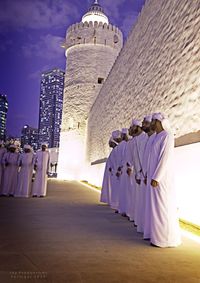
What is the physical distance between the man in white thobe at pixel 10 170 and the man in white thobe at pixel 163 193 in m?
6.47

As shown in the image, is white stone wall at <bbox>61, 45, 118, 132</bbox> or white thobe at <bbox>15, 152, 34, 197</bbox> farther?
white stone wall at <bbox>61, 45, 118, 132</bbox>

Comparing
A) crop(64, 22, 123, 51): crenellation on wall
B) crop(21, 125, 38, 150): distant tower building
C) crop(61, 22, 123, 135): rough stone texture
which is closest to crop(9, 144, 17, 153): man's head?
crop(61, 22, 123, 135): rough stone texture

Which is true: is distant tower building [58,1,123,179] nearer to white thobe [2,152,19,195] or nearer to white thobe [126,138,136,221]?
white thobe [2,152,19,195]

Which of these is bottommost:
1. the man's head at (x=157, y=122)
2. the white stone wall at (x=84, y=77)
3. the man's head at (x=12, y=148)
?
the man's head at (x=157, y=122)

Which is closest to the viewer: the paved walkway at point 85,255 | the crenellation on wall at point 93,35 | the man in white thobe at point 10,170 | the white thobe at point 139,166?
the paved walkway at point 85,255

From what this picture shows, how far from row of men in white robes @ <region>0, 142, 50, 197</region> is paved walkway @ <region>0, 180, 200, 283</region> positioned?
4701 mm

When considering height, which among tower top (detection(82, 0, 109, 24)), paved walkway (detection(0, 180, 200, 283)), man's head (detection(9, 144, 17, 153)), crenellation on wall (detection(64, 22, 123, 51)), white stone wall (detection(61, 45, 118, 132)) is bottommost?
paved walkway (detection(0, 180, 200, 283))

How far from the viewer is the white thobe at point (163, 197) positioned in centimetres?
376

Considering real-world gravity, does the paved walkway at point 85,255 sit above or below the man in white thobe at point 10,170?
below

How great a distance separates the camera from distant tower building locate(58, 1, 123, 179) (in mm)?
23125

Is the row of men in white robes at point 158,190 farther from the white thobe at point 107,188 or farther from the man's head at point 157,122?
the white thobe at point 107,188

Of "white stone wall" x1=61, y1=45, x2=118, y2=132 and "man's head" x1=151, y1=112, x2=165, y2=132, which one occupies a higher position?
"white stone wall" x1=61, y1=45, x2=118, y2=132

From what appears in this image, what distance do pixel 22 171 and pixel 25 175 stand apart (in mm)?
157

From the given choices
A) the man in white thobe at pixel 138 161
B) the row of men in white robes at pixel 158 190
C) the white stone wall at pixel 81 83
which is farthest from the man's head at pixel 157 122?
the white stone wall at pixel 81 83
